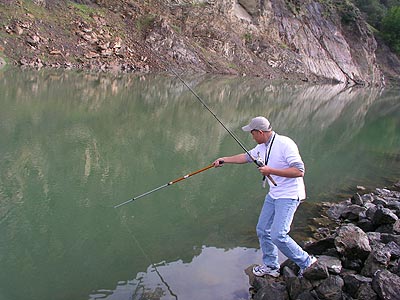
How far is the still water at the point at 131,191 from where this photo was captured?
7.00 meters

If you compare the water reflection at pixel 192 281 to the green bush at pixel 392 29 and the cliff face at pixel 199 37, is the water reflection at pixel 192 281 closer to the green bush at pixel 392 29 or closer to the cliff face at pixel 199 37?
the cliff face at pixel 199 37

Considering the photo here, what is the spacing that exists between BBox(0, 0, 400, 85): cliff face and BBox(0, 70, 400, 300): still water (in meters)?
12.8

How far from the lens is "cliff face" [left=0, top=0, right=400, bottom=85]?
37.2 m

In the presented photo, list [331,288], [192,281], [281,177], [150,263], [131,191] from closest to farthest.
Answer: [331,288]
[281,177]
[192,281]
[150,263]
[131,191]

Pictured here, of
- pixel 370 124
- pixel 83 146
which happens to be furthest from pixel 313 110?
pixel 83 146

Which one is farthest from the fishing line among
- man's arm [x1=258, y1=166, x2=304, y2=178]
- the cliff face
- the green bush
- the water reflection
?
the green bush

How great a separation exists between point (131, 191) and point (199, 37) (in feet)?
162

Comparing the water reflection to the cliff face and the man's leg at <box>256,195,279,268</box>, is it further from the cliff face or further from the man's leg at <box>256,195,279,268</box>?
the cliff face

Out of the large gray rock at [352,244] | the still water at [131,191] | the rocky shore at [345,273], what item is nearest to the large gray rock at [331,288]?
the rocky shore at [345,273]

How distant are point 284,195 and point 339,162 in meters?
13.0

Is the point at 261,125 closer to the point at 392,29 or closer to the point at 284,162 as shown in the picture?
the point at 284,162

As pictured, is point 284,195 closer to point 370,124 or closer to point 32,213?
point 32,213

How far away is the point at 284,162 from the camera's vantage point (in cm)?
647

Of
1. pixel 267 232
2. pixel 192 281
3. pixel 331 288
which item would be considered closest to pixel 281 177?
pixel 267 232
